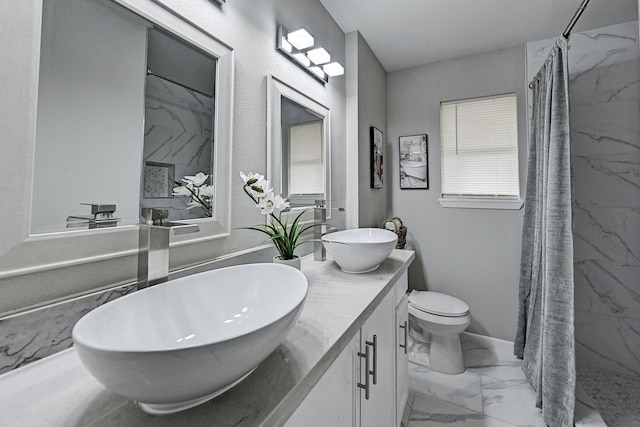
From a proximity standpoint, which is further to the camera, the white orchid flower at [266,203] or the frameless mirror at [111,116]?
the white orchid flower at [266,203]

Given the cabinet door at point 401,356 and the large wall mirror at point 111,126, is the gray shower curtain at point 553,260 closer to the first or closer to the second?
the cabinet door at point 401,356

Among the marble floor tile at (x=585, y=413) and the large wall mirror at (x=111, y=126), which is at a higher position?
the large wall mirror at (x=111, y=126)

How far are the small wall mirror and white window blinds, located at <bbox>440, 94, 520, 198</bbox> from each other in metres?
1.27

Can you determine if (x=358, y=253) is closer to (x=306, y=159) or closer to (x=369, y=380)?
(x=369, y=380)

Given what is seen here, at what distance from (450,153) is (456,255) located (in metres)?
0.91

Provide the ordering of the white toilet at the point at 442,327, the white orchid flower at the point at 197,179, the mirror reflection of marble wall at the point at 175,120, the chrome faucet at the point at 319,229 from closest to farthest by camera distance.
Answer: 1. the mirror reflection of marble wall at the point at 175,120
2. the white orchid flower at the point at 197,179
3. the chrome faucet at the point at 319,229
4. the white toilet at the point at 442,327

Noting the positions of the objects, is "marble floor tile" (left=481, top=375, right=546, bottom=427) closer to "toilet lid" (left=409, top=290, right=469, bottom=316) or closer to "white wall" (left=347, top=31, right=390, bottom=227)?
"toilet lid" (left=409, top=290, right=469, bottom=316)

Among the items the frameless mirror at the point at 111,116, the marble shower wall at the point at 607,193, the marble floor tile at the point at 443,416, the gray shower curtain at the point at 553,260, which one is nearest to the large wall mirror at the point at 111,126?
the frameless mirror at the point at 111,116

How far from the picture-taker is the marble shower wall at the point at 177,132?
0.80 m

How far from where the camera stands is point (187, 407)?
0.42 meters

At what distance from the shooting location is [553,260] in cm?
145

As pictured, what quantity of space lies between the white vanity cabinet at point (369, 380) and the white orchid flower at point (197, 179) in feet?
2.35

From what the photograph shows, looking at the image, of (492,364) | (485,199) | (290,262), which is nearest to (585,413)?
(492,364)

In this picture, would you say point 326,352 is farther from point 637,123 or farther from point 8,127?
point 637,123
